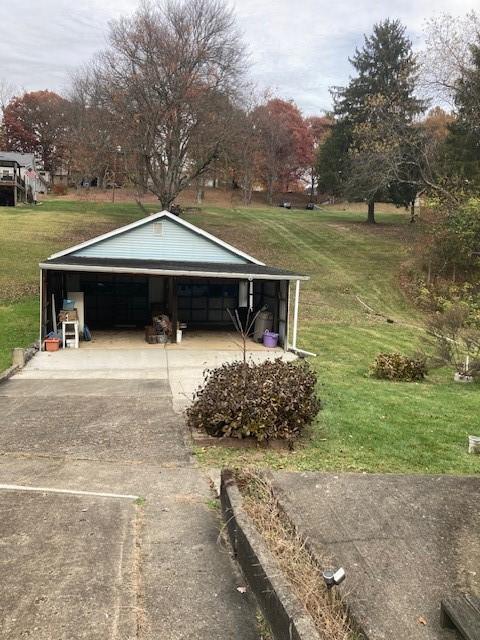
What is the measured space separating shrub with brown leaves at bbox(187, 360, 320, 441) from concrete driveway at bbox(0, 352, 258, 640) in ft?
1.84

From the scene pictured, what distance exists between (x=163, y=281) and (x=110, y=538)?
15.9 m

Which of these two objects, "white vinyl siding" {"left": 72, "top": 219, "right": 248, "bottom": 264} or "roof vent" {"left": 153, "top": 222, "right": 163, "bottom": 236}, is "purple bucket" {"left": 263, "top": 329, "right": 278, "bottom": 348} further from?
"roof vent" {"left": 153, "top": 222, "right": 163, "bottom": 236}

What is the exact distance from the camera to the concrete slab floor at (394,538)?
3043 millimetres

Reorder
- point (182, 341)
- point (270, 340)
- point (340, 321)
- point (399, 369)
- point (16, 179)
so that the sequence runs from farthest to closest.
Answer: point (16, 179) < point (340, 321) < point (182, 341) < point (270, 340) < point (399, 369)

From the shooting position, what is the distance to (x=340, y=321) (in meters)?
21.7

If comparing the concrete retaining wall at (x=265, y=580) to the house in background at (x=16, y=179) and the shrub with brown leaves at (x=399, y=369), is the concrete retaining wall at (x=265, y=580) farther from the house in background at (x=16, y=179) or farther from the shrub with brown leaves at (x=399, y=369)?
the house in background at (x=16, y=179)

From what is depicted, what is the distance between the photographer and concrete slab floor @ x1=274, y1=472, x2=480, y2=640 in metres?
3.04

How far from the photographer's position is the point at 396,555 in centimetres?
363

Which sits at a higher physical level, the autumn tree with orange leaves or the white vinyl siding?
the autumn tree with orange leaves

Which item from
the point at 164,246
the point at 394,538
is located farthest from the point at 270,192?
the point at 394,538

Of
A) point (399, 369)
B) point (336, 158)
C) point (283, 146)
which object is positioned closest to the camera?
point (399, 369)

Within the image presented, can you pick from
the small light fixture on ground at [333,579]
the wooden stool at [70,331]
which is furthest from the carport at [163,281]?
the small light fixture on ground at [333,579]

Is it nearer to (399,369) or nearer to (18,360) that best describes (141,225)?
(18,360)

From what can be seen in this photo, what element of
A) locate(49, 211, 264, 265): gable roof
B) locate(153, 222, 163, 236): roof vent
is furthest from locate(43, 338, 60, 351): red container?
locate(153, 222, 163, 236): roof vent
